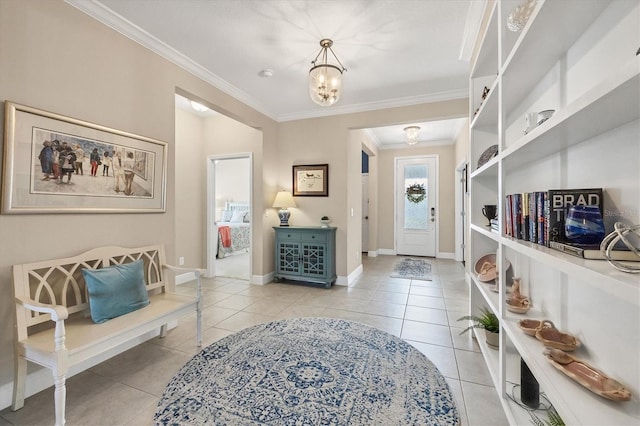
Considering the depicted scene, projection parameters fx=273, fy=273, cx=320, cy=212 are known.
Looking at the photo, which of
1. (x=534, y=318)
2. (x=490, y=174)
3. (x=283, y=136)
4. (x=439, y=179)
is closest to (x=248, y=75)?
(x=283, y=136)

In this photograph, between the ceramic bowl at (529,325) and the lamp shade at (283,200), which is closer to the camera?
the ceramic bowl at (529,325)

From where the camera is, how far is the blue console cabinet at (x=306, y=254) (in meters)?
4.02

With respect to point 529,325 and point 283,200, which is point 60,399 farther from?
point 283,200

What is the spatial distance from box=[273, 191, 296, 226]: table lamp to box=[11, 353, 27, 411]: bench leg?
120 inches

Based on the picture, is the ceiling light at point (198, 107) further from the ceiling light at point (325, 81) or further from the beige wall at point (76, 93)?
the ceiling light at point (325, 81)

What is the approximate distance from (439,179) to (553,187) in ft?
16.8

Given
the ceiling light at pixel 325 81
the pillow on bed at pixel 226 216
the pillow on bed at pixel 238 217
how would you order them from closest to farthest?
the ceiling light at pixel 325 81 < the pillow on bed at pixel 238 217 < the pillow on bed at pixel 226 216

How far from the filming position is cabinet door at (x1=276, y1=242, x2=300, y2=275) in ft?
13.7

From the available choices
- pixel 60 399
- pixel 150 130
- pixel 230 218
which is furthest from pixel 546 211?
pixel 230 218

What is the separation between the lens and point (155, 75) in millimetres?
2559

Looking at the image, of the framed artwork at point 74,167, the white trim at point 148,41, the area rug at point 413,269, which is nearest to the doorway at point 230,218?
the white trim at point 148,41

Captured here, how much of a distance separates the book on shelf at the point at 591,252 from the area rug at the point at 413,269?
3.70m

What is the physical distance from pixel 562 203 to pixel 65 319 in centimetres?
258

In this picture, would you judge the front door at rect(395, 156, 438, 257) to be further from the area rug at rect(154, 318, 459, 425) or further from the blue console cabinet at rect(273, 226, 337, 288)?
the area rug at rect(154, 318, 459, 425)
